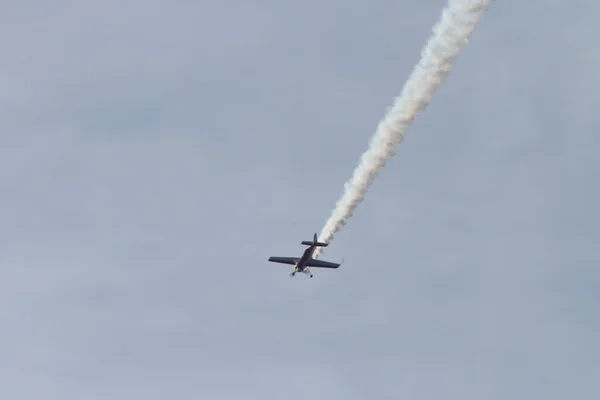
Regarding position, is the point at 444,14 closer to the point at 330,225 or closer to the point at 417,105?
the point at 417,105

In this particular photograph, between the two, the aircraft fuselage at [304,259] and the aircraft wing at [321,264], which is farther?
the aircraft wing at [321,264]

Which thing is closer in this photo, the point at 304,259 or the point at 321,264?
the point at 304,259

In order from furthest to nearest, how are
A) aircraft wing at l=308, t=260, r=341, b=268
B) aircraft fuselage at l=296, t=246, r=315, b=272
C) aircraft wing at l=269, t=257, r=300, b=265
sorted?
1. aircraft wing at l=269, t=257, r=300, b=265
2. aircraft wing at l=308, t=260, r=341, b=268
3. aircraft fuselage at l=296, t=246, r=315, b=272

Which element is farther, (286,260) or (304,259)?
(286,260)

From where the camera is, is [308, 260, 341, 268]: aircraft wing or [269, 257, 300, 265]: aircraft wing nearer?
[308, 260, 341, 268]: aircraft wing

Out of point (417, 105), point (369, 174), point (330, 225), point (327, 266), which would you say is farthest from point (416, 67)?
point (327, 266)

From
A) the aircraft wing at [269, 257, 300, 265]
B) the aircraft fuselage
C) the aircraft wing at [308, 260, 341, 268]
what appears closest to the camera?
the aircraft fuselage

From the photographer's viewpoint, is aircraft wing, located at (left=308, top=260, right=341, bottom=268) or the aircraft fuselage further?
aircraft wing, located at (left=308, top=260, right=341, bottom=268)

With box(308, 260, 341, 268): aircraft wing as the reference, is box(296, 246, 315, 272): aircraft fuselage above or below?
below

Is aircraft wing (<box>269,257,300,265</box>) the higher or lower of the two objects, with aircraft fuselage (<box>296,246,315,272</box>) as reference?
higher

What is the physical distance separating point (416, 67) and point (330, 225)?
744 inches

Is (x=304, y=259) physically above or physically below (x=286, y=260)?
below

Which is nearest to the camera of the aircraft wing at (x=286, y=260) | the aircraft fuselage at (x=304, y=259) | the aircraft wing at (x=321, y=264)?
the aircraft fuselage at (x=304, y=259)

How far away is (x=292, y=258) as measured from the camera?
108500 millimetres
